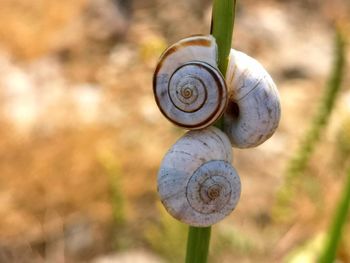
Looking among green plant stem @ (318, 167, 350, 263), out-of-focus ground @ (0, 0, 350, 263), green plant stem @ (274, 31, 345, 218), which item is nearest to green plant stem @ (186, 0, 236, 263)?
green plant stem @ (318, 167, 350, 263)

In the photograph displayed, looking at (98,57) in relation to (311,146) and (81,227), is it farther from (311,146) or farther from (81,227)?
(311,146)

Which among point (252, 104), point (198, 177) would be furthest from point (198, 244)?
point (252, 104)

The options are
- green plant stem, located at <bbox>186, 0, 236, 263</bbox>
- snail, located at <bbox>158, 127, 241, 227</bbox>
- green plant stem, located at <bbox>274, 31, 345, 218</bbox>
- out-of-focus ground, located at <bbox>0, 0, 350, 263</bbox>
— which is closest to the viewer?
green plant stem, located at <bbox>186, 0, 236, 263</bbox>

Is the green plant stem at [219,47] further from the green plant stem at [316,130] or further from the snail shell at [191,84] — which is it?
the green plant stem at [316,130]

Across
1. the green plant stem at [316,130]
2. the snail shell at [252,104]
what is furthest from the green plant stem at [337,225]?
the green plant stem at [316,130]

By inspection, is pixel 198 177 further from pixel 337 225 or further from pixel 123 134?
pixel 123 134

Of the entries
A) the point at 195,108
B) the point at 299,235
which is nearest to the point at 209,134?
the point at 195,108

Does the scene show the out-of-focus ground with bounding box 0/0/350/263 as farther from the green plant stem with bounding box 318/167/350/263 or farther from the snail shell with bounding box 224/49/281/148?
the snail shell with bounding box 224/49/281/148
